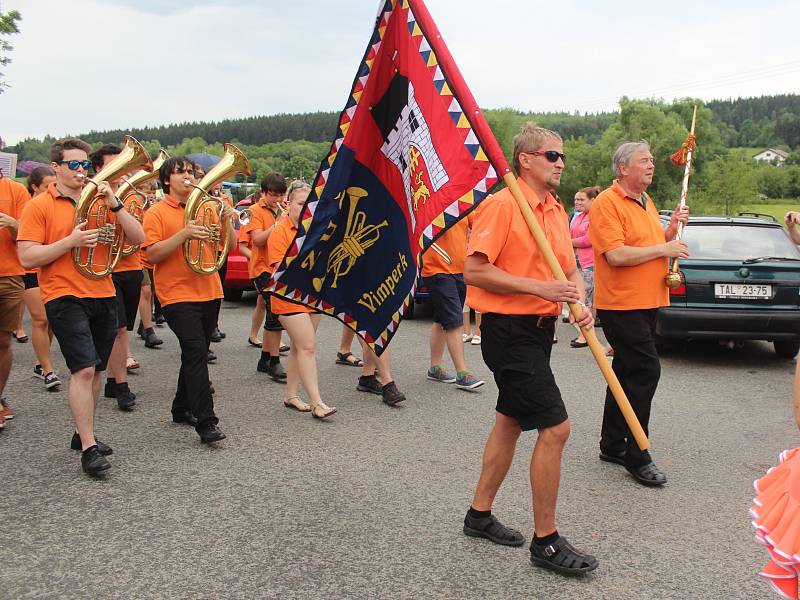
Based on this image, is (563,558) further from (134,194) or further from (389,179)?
(134,194)

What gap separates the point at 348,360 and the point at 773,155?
117 meters

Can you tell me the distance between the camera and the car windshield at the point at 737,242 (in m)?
7.97

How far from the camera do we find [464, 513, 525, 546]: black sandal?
146 inches

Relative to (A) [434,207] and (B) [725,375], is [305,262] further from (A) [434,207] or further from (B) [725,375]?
(B) [725,375]

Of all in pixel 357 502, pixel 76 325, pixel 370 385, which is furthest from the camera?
pixel 370 385

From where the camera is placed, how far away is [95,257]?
4.91 m

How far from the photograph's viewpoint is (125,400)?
20.6ft

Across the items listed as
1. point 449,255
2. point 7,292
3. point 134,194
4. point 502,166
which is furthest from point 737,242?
point 7,292

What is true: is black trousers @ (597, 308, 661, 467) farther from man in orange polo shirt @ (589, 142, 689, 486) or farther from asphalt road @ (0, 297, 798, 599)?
asphalt road @ (0, 297, 798, 599)

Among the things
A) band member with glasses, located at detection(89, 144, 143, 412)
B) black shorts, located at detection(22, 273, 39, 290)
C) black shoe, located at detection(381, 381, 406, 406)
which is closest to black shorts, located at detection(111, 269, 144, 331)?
band member with glasses, located at detection(89, 144, 143, 412)

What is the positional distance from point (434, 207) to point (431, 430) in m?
2.42

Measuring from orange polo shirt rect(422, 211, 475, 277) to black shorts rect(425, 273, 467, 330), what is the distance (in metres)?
0.06

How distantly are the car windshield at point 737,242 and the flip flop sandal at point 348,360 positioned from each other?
3726 millimetres

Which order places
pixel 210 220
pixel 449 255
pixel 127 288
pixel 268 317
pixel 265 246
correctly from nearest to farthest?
pixel 210 220, pixel 127 288, pixel 449 255, pixel 268 317, pixel 265 246
